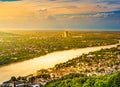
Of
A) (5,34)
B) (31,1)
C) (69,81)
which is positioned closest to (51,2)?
(31,1)

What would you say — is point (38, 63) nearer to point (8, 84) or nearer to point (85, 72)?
point (8, 84)

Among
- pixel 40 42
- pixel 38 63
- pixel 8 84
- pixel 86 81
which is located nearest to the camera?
pixel 86 81

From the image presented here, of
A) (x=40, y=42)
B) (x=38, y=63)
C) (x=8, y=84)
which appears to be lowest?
(x=8, y=84)

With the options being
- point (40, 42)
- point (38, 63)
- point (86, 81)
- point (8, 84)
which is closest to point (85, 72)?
point (86, 81)

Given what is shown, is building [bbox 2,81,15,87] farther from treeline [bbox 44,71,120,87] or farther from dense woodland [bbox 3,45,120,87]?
treeline [bbox 44,71,120,87]

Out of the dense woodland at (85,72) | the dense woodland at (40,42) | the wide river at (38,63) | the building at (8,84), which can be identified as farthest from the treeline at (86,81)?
the dense woodland at (40,42)

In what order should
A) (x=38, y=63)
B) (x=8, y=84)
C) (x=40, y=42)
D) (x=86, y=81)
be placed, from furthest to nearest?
1. (x=40, y=42)
2. (x=38, y=63)
3. (x=8, y=84)
4. (x=86, y=81)

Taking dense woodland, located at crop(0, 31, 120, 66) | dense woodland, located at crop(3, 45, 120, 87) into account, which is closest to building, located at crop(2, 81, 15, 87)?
dense woodland, located at crop(3, 45, 120, 87)
